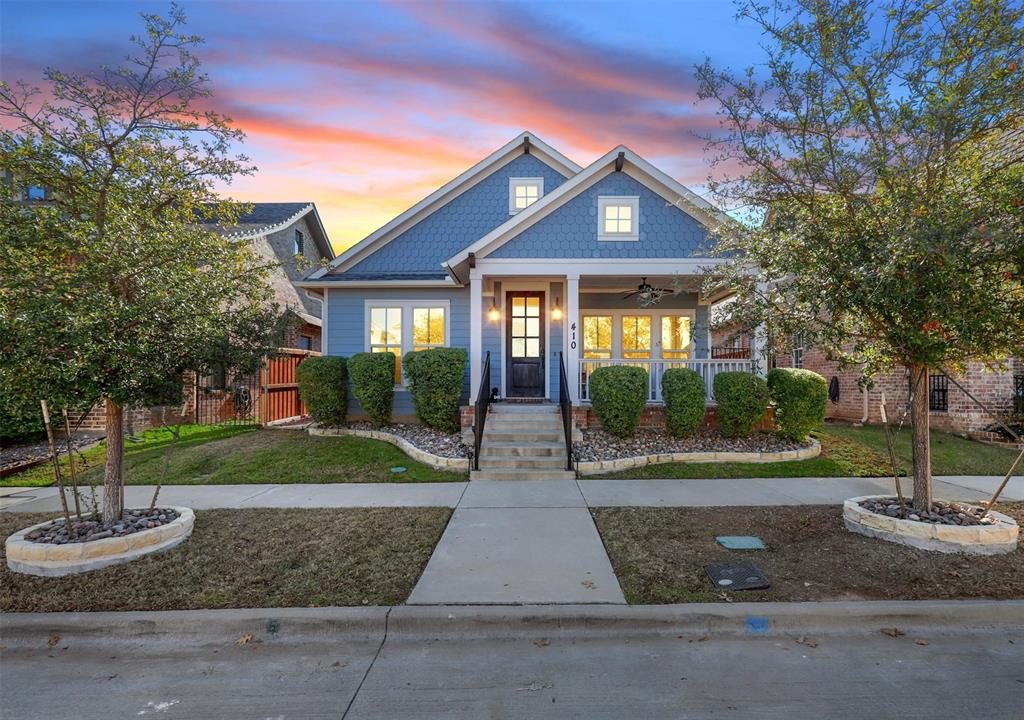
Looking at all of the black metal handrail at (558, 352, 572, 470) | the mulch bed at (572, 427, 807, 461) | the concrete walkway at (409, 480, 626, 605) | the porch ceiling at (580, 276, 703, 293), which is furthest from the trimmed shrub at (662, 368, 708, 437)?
the concrete walkway at (409, 480, 626, 605)

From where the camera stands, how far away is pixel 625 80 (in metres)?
9.18

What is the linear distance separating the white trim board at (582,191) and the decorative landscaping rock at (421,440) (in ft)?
11.2

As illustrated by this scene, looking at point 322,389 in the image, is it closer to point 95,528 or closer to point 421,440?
point 421,440

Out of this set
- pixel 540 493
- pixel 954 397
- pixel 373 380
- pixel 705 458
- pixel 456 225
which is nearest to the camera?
pixel 540 493

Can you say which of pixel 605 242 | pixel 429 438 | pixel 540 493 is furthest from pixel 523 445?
pixel 605 242

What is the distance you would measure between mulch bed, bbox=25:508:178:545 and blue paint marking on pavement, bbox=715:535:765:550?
214 inches

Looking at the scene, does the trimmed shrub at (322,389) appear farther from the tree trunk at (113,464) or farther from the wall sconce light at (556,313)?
the tree trunk at (113,464)

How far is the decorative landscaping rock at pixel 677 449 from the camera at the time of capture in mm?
8133

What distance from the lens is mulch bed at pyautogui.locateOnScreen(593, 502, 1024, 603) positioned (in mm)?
3691

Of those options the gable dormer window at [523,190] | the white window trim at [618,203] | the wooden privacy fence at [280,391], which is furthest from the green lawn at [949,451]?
the wooden privacy fence at [280,391]

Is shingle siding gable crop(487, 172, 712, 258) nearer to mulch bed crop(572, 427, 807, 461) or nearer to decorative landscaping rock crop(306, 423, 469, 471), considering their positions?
mulch bed crop(572, 427, 807, 461)

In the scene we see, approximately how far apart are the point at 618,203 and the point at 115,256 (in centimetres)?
855

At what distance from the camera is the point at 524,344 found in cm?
1166

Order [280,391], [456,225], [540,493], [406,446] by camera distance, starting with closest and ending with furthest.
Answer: [540,493], [406,446], [456,225], [280,391]
